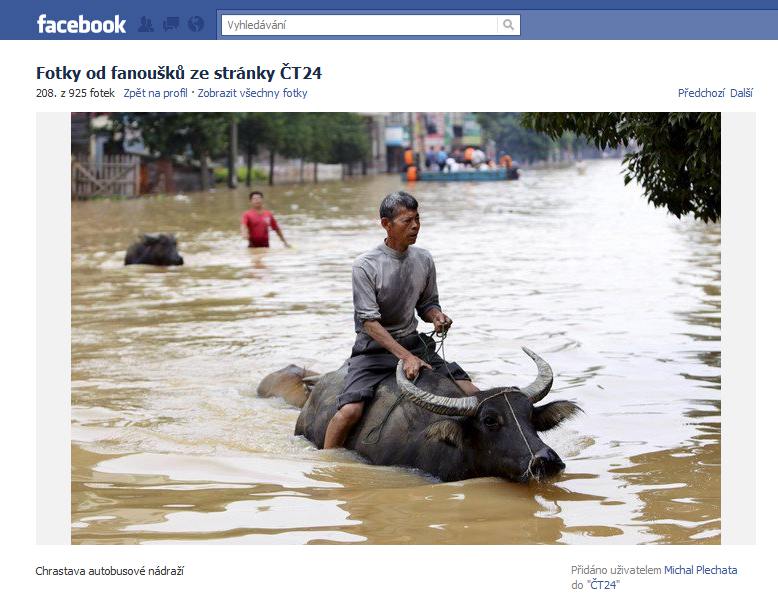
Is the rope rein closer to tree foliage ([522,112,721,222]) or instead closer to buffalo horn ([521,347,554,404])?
buffalo horn ([521,347,554,404])

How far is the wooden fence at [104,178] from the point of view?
41.2 meters

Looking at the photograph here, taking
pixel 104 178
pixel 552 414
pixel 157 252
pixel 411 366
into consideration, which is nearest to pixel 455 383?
pixel 411 366

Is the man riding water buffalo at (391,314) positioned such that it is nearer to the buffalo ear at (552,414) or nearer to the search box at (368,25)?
the buffalo ear at (552,414)

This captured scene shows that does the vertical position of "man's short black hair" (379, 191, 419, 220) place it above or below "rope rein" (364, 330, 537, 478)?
above

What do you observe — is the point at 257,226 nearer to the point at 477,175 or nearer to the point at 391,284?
the point at 391,284

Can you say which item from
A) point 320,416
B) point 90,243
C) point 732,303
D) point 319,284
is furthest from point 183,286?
point 732,303

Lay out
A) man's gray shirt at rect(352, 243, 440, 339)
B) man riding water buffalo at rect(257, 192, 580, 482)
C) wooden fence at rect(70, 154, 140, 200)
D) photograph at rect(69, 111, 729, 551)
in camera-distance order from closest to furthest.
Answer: photograph at rect(69, 111, 729, 551) → man riding water buffalo at rect(257, 192, 580, 482) → man's gray shirt at rect(352, 243, 440, 339) → wooden fence at rect(70, 154, 140, 200)

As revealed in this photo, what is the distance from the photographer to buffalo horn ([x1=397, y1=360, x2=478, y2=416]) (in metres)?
6.31

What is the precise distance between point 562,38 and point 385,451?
2635 millimetres

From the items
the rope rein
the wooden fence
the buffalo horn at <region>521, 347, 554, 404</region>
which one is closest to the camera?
the rope rein

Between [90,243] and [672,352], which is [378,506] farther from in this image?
[90,243]

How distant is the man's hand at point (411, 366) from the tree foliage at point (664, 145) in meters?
2.76

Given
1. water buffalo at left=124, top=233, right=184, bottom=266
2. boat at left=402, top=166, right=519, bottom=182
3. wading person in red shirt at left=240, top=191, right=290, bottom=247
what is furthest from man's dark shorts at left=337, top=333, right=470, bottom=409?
boat at left=402, top=166, right=519, bottom=182

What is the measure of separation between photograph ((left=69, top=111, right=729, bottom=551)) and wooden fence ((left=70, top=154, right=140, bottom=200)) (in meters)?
21.8
